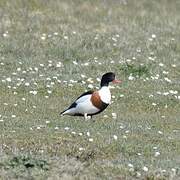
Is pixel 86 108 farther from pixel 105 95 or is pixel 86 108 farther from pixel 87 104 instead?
pixel 105 95

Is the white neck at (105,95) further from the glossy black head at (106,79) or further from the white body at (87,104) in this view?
the glossy black head at (106,79)

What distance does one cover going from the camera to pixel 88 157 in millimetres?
11461

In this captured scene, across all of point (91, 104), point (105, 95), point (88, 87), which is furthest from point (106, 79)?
point (88, 87)

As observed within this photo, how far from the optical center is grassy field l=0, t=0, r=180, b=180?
11.2 m

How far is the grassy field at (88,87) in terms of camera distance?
11.2 m

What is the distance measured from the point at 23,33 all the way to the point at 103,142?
40.1 ft

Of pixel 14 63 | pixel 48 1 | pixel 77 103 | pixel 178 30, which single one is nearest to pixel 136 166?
pixel 77 103

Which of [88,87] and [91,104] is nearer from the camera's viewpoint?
[91,104]

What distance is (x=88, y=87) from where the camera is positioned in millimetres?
18047

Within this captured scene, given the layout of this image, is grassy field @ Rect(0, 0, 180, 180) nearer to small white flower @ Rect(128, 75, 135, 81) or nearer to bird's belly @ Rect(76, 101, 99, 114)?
small white flower @ Rect(128, 75, 135, 81)

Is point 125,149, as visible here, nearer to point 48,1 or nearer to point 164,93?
point 164,93

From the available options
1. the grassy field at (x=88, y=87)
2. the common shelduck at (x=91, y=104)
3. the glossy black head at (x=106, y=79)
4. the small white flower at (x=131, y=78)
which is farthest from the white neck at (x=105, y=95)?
the small white flower at (x=131, y=78)

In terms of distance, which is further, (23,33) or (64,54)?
(23,33)

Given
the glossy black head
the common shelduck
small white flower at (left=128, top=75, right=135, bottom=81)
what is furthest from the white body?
small white flower at (left=128, top=75, right=135, bottom=81)
